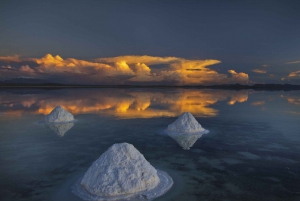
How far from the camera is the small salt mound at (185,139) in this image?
44.7ft

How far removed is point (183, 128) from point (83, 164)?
7.61m

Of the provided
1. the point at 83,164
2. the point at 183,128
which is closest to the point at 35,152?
the point at 83,164

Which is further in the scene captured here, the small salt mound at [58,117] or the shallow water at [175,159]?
the small salt mound at [58,117]

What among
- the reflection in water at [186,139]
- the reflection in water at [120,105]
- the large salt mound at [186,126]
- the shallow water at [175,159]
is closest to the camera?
the shallow water at [175,159]

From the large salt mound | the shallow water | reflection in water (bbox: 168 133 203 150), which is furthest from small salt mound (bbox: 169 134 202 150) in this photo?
Answer: the large salt mound

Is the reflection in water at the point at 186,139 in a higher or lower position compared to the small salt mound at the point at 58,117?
lower

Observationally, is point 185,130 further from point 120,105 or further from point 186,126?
point 120,105

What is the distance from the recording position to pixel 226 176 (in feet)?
30.9

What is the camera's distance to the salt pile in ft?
25.4

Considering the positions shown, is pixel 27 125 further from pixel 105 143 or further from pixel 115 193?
pixel 115 193

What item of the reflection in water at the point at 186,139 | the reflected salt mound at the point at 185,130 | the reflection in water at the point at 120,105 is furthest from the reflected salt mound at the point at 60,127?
the reflection in water at the point at 186,139

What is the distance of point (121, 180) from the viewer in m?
7.88

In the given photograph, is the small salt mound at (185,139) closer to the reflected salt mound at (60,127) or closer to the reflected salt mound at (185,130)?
the reflected salt mound at (185,130)

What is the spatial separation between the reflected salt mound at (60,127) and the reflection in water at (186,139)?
7250 mm
